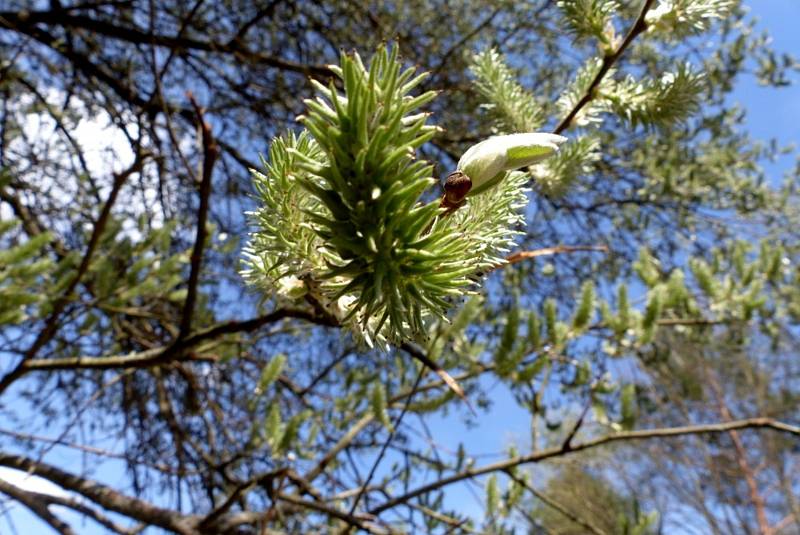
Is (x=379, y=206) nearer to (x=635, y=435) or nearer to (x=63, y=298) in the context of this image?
(x=635, y=435)

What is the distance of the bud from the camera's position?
23.6 inches

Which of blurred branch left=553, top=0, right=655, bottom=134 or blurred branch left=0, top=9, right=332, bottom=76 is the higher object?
blurred branch left=0, top=9, right=332, bottom=76

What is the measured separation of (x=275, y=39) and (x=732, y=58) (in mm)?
2742

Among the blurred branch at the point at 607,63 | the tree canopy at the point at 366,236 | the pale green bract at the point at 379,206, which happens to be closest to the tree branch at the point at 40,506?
the tree canopy at the point at 366,236

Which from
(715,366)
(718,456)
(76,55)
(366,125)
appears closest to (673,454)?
(718,456)

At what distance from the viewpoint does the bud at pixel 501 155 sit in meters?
→ 0.60

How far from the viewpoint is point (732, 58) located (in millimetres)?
3914

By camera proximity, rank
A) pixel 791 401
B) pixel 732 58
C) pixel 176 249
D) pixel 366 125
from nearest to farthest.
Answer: pixel 366 125 < pixel 176 249 < pixel 732 58 < pixel 791 401

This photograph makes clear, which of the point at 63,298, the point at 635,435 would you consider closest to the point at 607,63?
the point at 635,435

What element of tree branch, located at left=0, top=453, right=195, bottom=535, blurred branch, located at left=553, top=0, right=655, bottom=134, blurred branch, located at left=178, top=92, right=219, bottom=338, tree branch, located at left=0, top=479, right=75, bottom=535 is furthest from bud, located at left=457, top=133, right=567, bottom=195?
tree branch, located at left=0, top=479, right=75, bottom=535

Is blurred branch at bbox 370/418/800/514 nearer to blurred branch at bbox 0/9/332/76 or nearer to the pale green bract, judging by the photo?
the pale green bract

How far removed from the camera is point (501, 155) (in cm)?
60

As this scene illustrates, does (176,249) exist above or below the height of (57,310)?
above

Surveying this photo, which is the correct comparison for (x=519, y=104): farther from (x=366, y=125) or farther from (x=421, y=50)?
(x=421, y=50)
